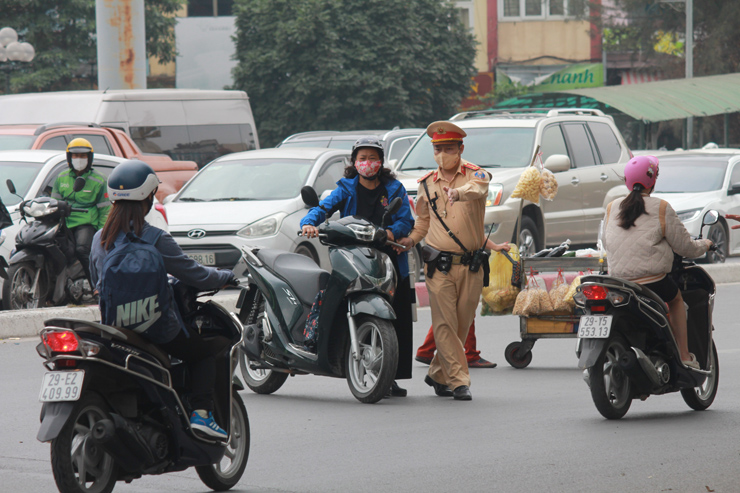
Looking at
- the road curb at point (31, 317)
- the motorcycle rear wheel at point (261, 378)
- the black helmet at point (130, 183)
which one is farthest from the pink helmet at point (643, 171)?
the road curb at point (31, 317)

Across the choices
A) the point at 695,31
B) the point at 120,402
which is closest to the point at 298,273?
the point at 120,402

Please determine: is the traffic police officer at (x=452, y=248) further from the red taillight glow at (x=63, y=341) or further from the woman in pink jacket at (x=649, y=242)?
the red taillight glow at (x=63, y=341)

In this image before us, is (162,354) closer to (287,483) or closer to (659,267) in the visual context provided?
(287,483)

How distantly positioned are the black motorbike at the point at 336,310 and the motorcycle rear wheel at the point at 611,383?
1.25 meters

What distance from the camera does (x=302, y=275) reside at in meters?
7.98

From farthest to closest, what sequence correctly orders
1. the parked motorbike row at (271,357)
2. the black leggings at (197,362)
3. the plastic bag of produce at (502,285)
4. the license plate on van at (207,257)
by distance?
the license plate on van at (207,257) → the plastic bag of produce at (502,285) → the black leggings at (197,362) → the parked motorbike row at (271,357)

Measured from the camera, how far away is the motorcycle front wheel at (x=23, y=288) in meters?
11.3

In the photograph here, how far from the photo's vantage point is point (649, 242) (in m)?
7.09

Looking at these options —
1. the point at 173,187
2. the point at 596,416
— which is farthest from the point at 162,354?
the point at 173,187

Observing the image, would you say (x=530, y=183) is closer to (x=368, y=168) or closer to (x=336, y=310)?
(x=368, y=168)

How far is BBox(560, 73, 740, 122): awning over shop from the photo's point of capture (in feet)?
100

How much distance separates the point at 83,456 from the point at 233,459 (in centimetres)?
92

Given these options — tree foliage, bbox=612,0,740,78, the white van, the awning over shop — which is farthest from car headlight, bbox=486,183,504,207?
tree foliage, bbox=612,0,740,78

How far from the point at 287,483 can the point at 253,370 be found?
2.84m
